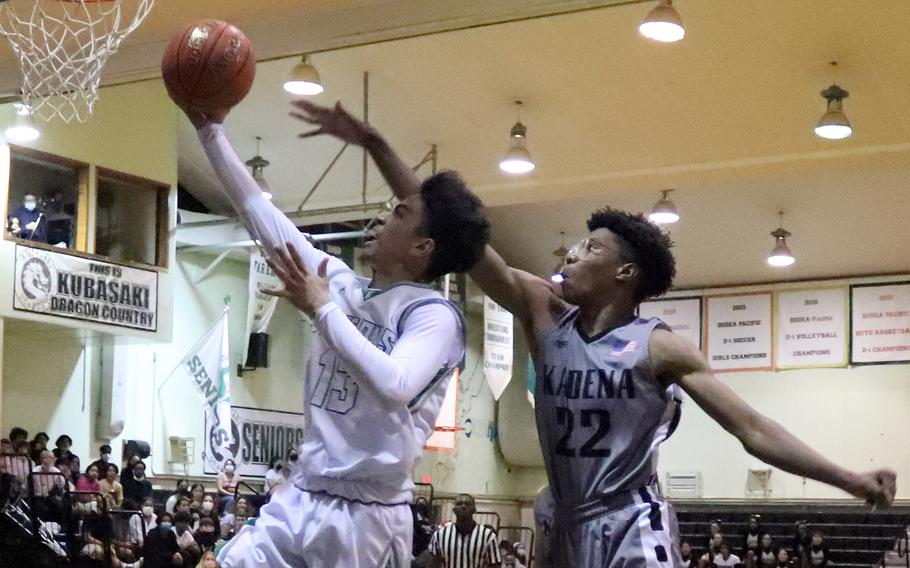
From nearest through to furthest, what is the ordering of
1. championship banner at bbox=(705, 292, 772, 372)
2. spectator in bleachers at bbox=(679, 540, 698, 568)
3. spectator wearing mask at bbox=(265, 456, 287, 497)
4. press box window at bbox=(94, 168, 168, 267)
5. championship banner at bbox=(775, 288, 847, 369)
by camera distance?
press box window at bbox=(94, 168, 168, 267) → spectator wearing mask at bbox=(265, 456, 287, 497) → spectator in bleachers at bbox=(679, 540, 698, 568) → championship banner at bbox=(775, 288, 847, 369) → championship banner at bbox=(705, 292, 772, 372)

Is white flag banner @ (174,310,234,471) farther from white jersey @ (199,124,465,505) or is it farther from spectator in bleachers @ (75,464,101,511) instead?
white jersey @ (199,124,465,505)

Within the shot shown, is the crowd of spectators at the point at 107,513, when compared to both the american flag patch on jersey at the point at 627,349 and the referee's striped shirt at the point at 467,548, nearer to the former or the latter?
the referee's striped shirt at the point at 467,548

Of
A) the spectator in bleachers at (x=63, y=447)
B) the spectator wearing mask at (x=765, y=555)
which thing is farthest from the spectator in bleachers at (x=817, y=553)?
the spectator in bleachers at (x=63, y=447)

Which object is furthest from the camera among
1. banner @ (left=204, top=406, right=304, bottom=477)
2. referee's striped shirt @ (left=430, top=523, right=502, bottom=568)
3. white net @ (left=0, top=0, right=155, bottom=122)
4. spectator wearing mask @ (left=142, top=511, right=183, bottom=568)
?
banner @ (left=204, top=406, right=304, bottom=477)

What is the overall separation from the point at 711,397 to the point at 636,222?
584 millimetres

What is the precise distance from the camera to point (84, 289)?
1488cm

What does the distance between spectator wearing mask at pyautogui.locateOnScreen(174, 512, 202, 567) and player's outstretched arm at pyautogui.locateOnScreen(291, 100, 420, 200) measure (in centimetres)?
936

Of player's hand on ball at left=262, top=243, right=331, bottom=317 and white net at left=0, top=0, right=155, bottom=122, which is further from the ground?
white net at left=0, top=0, right=155, bottom=122

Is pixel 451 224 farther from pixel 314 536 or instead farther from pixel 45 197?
pixel 45 197

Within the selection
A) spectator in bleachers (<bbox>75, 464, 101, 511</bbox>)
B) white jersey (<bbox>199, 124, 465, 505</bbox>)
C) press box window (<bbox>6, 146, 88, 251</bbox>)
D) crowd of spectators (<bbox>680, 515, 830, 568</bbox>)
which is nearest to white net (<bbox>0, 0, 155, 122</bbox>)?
press box window (<bbox>6, 146, 88, 251</bbox>)

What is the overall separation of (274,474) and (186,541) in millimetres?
4949

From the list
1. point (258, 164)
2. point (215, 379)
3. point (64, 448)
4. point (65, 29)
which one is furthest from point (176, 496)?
point (65, 29)

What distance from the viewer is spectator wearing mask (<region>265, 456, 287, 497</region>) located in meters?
16.8

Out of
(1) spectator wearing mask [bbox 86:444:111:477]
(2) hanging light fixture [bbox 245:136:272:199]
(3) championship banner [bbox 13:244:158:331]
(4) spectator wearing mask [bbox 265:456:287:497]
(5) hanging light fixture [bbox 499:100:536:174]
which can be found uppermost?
(2) hanging light fixture [bbox 245:136:272:199]
